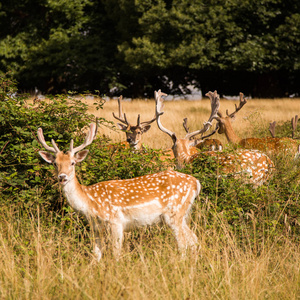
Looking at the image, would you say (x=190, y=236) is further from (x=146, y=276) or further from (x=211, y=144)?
(x=211, y=144)

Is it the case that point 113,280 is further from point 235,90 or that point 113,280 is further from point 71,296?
point 235,90

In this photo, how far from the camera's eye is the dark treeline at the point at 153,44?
20.5 metres

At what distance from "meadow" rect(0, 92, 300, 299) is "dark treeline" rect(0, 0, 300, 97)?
1502 centimetres

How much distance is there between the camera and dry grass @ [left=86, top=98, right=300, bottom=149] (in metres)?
11.0

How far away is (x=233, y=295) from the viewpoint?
3318 mm

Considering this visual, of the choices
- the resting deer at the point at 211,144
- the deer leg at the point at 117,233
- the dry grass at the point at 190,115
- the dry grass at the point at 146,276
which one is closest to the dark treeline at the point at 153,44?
the dry grass at the point at 190,115

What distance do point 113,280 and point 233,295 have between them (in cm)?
89

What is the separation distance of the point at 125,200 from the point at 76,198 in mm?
507

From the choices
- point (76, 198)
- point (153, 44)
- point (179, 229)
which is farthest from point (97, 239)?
point (153, 44)

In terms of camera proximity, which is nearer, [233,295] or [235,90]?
[233,295]

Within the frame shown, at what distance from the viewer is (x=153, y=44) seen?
811 inches

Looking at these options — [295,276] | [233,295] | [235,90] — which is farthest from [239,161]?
[235,90]

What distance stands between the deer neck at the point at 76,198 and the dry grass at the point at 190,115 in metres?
5.33

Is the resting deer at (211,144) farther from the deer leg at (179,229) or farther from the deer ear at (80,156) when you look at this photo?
the deer ear at (80,156)
